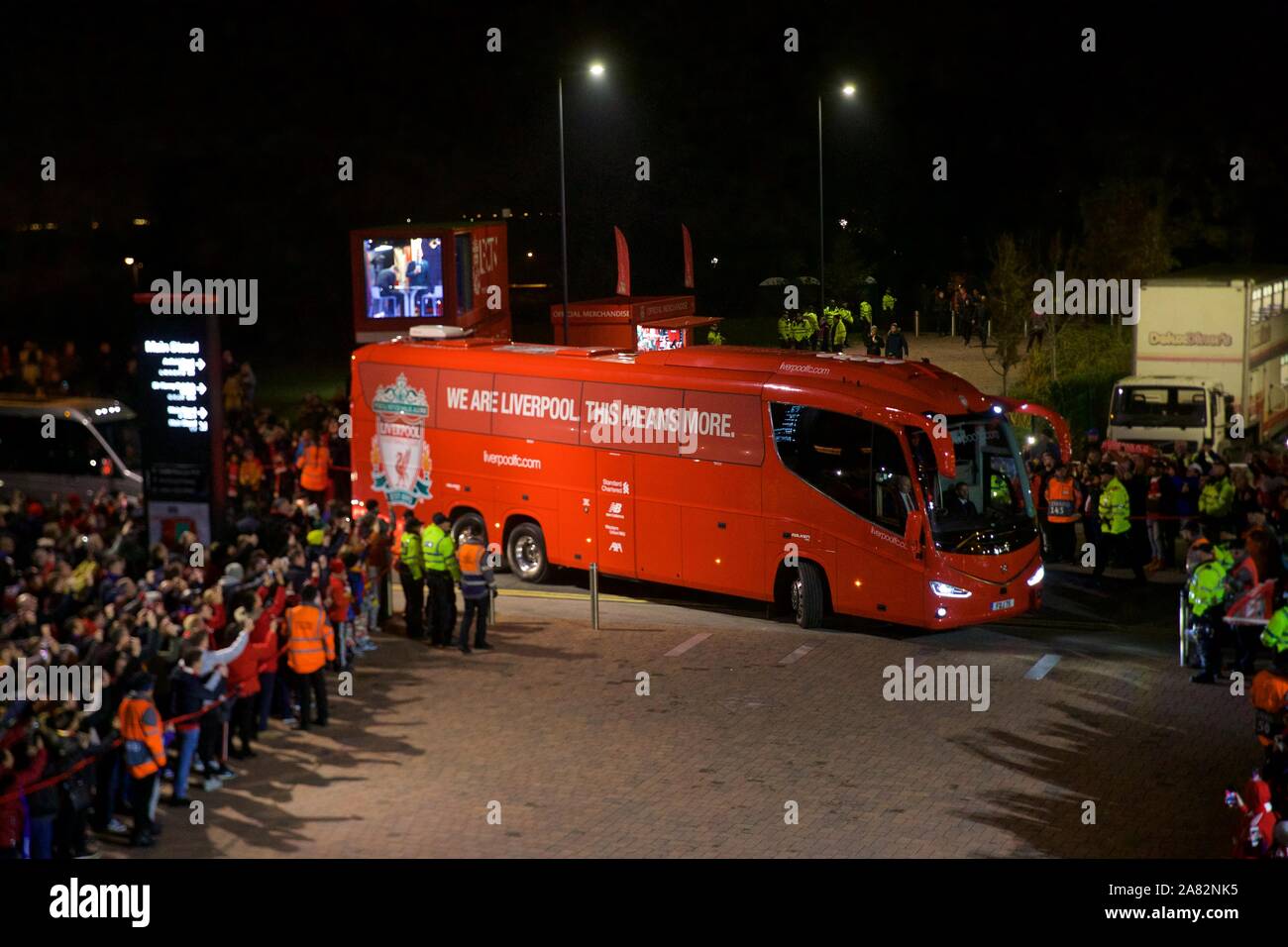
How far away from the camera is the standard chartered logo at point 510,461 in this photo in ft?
72.8

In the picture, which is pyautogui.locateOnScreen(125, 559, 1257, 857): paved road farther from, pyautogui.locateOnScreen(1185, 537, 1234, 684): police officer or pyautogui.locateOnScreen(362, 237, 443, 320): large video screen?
pyautogui.locateOnScreen(362, 237, 443, 320): large video screen

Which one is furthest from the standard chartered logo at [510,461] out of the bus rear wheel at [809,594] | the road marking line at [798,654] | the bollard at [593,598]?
the road marking line at [798,654]

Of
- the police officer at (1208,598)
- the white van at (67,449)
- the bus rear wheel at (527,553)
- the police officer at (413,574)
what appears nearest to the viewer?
the police officer at (1208,598)

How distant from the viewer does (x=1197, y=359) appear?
1150 inches

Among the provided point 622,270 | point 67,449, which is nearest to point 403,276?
point 622,270

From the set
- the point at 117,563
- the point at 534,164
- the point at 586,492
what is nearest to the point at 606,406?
the point at 586,492

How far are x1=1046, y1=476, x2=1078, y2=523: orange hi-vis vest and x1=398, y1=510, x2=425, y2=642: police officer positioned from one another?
29.5 feet

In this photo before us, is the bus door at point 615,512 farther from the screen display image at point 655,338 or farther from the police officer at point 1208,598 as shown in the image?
the screen display image at point 655,338

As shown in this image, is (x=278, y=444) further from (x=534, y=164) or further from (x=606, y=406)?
(x=534, y=164)

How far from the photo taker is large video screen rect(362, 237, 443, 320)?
31.8 metres

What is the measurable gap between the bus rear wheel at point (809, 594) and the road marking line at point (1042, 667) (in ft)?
9.30

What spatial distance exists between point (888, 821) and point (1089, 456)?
11.6 m

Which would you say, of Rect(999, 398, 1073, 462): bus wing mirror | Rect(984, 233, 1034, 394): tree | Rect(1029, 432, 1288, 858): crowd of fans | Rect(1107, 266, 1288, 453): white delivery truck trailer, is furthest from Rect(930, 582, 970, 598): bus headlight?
Rect(984, 233, 1034, 394): tree

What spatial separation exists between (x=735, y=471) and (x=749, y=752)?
5529mm
